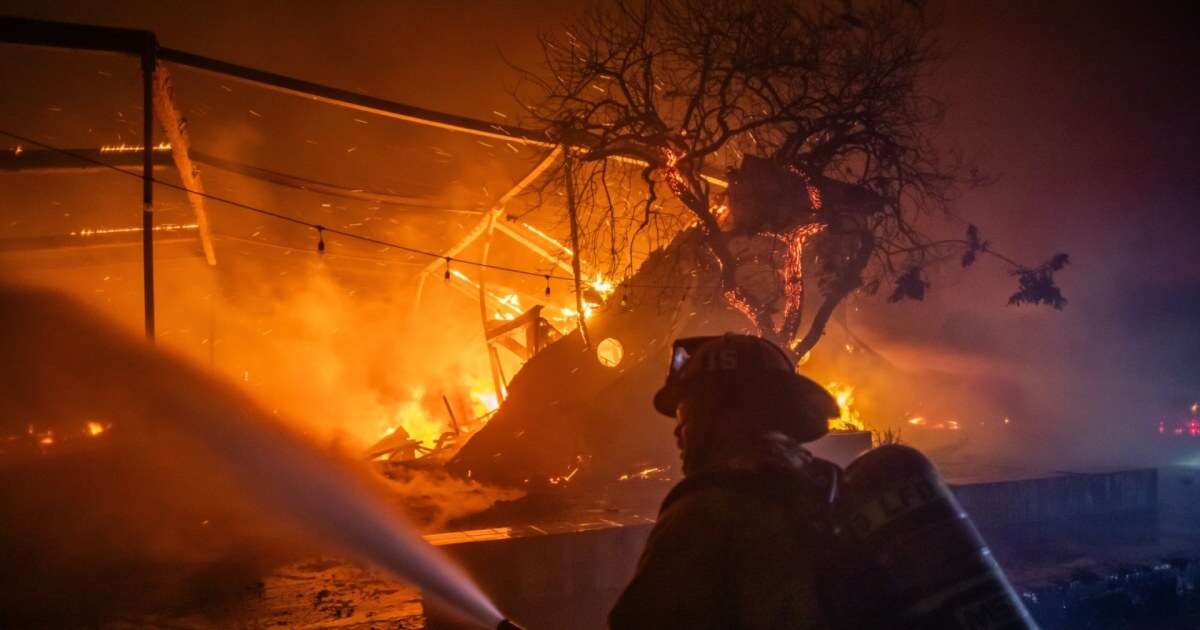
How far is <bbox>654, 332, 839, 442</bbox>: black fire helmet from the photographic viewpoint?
2.14 m

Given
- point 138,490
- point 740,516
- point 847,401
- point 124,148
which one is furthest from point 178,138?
point 847,401

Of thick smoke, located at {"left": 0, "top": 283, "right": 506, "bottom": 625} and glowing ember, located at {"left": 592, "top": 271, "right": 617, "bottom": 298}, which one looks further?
glowing ember, located at {"left": 592, "top": 271, "right": 617, "bottom": 298}

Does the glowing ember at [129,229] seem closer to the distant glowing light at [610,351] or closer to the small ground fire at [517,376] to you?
the small ground fire at [517,376]

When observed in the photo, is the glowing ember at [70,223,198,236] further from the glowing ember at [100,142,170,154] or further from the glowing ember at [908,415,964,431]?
the glowing ember at [908,415,964,431]

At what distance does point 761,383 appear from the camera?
7.04 feet

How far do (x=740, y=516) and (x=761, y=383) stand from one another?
479 millimetres

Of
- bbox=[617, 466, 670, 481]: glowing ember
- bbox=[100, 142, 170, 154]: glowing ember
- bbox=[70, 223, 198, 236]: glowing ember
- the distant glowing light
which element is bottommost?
bbox=[617, 466, 670, 481]: glowing ember

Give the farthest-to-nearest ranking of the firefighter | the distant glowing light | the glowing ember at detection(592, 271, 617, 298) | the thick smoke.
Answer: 1. the glowing ember at detection(592, 271, 617, 298)
2. the distant glowing light
3. the thick smoke
4. the firefighter

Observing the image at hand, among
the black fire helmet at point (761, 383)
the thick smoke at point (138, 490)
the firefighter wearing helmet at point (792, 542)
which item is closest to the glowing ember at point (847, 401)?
the thick smoke at point (138, 490)

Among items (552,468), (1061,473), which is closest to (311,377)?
(552,468)

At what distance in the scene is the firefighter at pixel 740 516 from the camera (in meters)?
1.74

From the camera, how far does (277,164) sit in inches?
516

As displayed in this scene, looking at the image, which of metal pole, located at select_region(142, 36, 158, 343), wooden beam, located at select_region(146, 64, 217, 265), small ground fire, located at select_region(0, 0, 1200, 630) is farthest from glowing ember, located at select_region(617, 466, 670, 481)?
wooden beam, located at select_region(146, 64, 217, 265)

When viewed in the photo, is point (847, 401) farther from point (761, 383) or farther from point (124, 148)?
point (761, 383)
